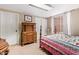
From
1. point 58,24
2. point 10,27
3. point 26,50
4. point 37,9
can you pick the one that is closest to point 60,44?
point 58,24

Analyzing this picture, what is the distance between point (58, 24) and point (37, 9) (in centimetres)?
46

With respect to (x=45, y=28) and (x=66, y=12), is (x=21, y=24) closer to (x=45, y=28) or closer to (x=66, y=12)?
(x=45, y=28)

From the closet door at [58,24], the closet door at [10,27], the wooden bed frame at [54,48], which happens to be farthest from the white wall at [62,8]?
the closet door at [10,27]

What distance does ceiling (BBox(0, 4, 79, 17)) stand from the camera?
1.42 metres

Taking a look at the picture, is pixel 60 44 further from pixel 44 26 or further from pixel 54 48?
pixel 44 26

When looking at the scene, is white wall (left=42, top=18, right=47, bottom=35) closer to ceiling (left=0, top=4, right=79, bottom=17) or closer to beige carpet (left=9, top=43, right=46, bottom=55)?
ceiling (left=0, top=4, right=79, bottom=17)

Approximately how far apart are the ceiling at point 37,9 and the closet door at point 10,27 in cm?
11

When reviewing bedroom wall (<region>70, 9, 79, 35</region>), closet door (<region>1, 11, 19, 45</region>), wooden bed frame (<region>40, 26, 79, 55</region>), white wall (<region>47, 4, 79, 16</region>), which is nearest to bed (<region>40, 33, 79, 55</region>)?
wooden bed frame (<region>40, 26, 79, 55</region>)

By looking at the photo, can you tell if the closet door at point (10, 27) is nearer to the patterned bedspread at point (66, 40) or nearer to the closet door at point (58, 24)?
the patterned bedspread at point (66, 40)

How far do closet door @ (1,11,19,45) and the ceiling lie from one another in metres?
0.11

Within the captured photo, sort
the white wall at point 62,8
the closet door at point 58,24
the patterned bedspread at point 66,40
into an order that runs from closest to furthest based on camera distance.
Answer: the patterned bedspread at point 66,40, the white wall at point 62,8, the closet door at point 58,24

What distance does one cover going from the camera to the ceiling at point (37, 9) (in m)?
1.42

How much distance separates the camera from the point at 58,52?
1.41 metres
